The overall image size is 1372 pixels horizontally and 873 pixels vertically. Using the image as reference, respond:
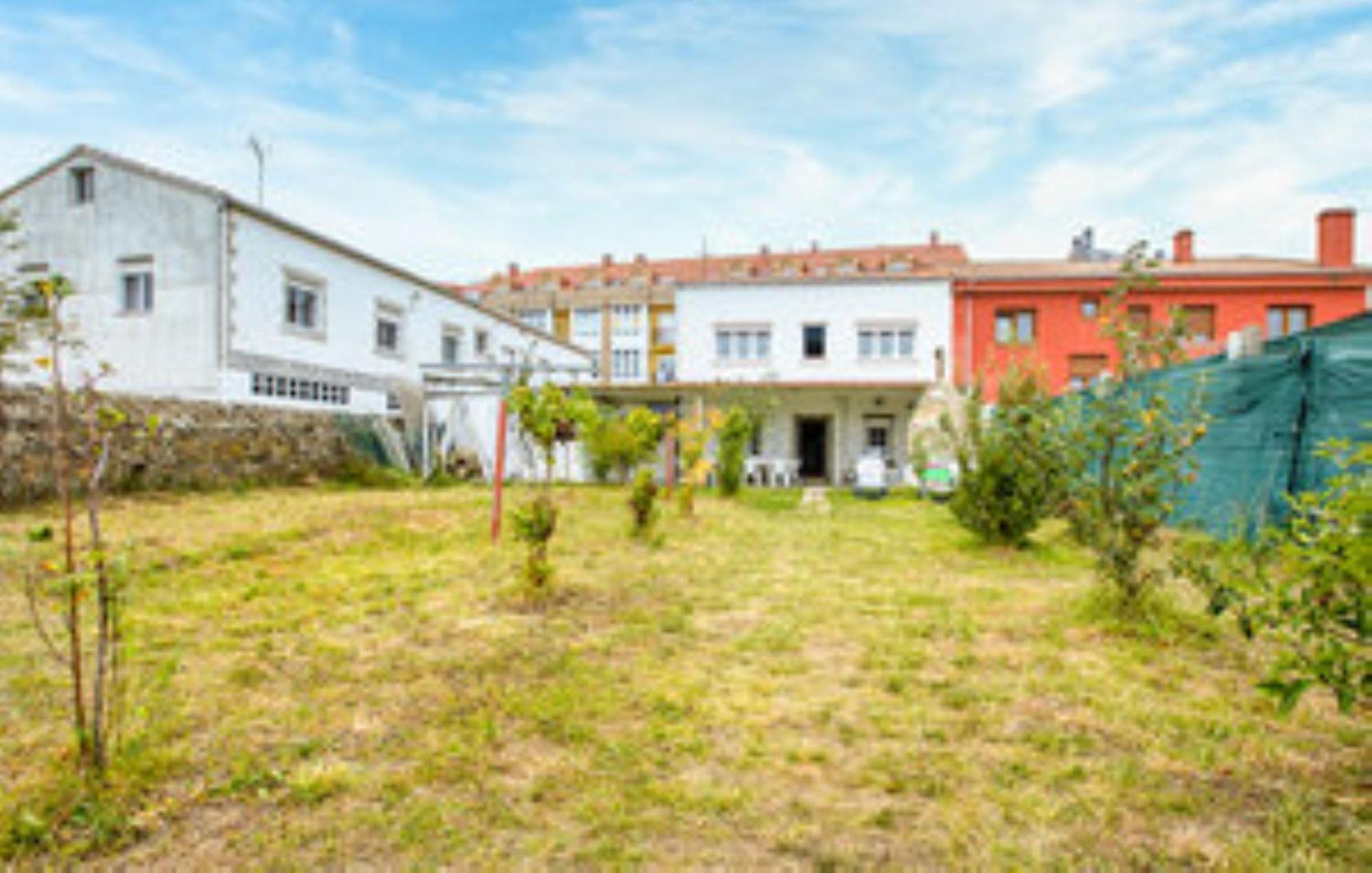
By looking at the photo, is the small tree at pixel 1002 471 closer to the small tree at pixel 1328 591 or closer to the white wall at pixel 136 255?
the small tree at pixel 1328 591

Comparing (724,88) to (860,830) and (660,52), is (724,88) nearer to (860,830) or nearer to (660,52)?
(660,52)

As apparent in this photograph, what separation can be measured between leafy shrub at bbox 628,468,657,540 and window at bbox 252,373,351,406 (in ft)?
36.6

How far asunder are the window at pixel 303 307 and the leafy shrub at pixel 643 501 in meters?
11.9

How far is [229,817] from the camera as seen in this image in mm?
2113

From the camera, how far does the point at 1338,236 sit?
2444cm

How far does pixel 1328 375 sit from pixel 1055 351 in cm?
2004

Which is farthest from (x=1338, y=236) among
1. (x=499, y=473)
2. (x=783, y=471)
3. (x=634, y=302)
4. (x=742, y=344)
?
(x=499, y=473)

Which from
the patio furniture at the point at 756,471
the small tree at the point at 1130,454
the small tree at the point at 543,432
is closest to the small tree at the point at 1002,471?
the small tree at the point at 1130,454

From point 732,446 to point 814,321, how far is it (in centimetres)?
1009

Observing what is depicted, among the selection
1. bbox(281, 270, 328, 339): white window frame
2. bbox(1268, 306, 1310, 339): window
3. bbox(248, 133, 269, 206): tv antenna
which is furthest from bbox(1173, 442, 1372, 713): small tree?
bbox(1268, 306, 1310, 339): window

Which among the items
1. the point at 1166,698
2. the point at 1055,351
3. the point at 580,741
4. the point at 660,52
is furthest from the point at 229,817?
the point at 1055,351

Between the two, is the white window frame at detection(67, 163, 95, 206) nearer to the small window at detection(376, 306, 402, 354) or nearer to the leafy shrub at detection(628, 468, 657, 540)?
the small window at detection(376, 306, 402, 354)

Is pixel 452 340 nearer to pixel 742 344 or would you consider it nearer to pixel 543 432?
pixel 742 344

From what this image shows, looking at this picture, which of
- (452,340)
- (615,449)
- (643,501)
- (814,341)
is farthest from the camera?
(814,341)
